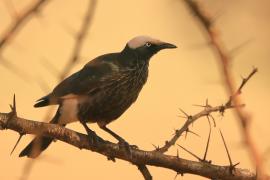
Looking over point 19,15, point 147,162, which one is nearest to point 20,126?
point 147,162

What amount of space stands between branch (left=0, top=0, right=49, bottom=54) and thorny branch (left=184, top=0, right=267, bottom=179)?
8.8 inches

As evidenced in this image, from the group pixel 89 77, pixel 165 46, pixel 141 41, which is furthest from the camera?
pixel 141 41

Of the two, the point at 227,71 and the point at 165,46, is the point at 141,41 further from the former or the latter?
the point at 227,71

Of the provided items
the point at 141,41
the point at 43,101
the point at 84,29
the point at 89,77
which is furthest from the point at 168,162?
the point at 141,41

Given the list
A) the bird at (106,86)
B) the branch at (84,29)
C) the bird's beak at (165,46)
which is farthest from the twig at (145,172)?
the bird's beak at (165,46)

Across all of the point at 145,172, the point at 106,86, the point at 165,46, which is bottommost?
the point at 145,172

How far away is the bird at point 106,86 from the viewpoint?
10.8ft

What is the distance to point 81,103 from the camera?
3.33 m

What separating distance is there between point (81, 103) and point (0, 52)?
8.22 feet

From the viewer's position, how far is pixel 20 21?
0.85 meters

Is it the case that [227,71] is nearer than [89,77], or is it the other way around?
[227,71]

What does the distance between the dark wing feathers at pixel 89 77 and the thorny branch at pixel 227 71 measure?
2.27 metres

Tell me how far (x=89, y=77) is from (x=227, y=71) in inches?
104

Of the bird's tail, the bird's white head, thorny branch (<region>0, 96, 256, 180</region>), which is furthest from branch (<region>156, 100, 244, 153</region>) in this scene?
the bird's white head
